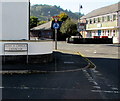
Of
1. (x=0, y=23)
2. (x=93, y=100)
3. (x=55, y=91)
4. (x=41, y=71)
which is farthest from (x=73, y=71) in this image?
(x=0, y=23)

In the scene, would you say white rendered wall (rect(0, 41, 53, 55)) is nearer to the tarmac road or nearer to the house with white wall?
the house with white wall

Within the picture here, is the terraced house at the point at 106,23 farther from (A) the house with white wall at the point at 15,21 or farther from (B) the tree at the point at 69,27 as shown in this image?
(A) the house with white wall at the point at 15,21

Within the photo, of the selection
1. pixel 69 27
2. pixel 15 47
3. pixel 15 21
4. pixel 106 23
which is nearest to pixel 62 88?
pixel 15 47

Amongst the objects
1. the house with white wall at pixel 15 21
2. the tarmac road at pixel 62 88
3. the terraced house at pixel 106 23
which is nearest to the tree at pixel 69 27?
the terraced house at pixel 106 23

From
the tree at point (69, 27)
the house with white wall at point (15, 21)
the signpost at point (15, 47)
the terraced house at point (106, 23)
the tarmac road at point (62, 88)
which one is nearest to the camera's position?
the tarmac road at point (62, 88)

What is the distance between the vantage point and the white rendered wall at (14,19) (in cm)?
1338

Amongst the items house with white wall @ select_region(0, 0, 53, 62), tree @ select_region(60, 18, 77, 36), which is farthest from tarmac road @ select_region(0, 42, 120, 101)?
tree @ select_region(60, 18, 77, 36)

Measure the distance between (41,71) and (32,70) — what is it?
46 cm

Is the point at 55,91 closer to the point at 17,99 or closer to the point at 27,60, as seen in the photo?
the point at 17,99

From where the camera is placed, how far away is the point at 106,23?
44656mm

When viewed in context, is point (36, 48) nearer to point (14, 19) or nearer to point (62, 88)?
point (14, 19)

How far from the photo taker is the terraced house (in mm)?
41250

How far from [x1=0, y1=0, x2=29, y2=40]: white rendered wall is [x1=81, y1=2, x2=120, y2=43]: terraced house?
3049cm

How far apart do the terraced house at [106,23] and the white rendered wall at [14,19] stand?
30.5 meters
